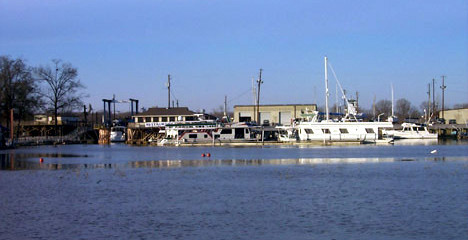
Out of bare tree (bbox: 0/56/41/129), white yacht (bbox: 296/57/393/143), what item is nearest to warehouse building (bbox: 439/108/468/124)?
white yacht (bbox: 296/57/393/143)

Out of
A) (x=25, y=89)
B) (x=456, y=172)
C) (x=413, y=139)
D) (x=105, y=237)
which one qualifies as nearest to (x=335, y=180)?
(x=456, y=172)

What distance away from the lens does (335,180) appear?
36469 mm

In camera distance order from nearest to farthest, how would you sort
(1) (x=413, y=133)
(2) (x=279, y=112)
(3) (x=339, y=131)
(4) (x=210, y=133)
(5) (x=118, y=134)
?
(3) (x=339, y=131)
(4) (x=210, y=133)
(1) (x=413, y=133)
(5) (x=118, y=134)
(2) (x=279, y=112)

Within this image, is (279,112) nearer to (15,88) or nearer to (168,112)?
(168,112)

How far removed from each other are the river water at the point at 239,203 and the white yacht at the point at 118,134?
67771 millimetres

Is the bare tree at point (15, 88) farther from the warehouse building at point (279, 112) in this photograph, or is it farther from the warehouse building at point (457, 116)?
the warehouse building at point (457, 116)

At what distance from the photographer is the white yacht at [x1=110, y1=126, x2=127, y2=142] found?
114 metres

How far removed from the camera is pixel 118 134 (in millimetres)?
114812

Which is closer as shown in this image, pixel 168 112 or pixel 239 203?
pixel 239 203

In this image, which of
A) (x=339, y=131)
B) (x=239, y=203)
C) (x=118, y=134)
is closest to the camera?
(x=239, y=203)

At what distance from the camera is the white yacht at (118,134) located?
114m

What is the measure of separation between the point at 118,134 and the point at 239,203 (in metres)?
90.4

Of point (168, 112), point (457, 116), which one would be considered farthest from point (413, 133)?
point (168, 112)

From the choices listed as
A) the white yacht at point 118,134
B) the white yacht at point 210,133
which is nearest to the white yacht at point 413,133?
the white yacht at point 210,133
